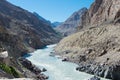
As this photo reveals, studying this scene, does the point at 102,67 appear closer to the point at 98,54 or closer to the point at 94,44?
the point at 98,54

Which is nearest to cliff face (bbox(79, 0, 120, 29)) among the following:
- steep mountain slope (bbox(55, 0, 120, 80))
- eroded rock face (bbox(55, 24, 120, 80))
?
steep mountain slope (bbox(55, 0, 120, 80))

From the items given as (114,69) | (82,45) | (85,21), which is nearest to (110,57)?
(114,69)

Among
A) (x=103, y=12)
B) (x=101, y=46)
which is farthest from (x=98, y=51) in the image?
(x=103, y=12)

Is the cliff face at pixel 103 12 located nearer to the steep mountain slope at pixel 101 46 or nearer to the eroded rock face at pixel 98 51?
the steep mountain slope at pixel 101 46

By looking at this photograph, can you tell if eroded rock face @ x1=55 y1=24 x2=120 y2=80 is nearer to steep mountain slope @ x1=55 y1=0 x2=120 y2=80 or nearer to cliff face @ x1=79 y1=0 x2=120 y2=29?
steep mountain slope @ x1=55 y1=0 x2=120 y2=80

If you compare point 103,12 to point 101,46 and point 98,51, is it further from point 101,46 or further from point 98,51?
point 98,51

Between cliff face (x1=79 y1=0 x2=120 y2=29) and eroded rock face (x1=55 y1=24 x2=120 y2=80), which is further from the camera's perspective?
cliff face (x1=79 y1=0 x2=120 y2=29)

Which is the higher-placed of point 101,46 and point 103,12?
point 103,12
